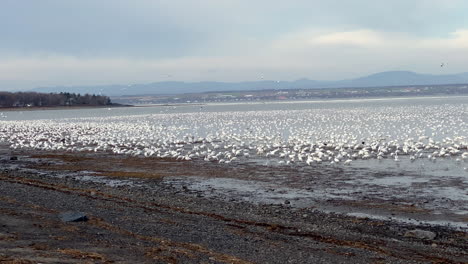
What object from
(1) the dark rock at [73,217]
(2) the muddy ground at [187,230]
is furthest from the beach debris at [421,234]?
(1) the dark rock at [73,217]

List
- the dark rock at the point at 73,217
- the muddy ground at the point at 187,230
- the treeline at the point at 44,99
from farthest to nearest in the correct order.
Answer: the treeline at the point at 44,99 → the dark rock at the point at 73,217 → the muddy ground at the point at 187,230

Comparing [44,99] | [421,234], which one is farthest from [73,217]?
[44,99]

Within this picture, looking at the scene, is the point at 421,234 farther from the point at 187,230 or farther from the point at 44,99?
the point at 44,99

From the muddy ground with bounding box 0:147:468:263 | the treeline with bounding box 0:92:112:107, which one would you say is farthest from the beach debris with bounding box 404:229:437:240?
the treeline with bounding box 0:92:112:107

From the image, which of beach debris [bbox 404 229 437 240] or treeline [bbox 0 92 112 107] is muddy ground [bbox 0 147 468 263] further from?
treeline [bbox 0 92 112 107]

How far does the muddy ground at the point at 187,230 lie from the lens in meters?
9.22

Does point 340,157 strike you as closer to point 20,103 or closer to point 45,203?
point 45,203

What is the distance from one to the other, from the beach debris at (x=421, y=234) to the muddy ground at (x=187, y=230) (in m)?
0.13

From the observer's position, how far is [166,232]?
10883 mm

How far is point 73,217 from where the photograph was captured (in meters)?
11.5

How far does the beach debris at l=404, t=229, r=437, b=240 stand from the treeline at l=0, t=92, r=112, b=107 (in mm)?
134266

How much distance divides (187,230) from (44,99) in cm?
13661

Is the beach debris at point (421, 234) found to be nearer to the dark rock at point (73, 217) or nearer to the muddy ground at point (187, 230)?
the muddy ground at point (187, 230)

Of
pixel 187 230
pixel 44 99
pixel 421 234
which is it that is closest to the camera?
pixel 187 230
